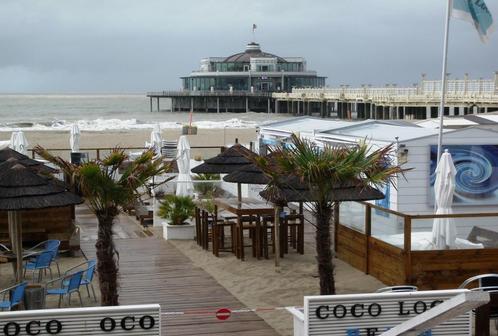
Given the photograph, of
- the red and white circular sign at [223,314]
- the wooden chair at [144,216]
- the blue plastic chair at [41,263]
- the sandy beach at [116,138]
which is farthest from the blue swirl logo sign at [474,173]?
the sandy beach at [116,138]

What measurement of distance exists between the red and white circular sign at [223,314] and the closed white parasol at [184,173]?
7564 mm

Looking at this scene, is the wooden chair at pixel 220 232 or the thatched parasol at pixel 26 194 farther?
the wooden chair at pixel 220 232

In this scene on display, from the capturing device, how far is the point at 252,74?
387 ft

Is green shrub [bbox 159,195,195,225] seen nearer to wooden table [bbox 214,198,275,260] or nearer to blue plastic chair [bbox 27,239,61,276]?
wooden table [bbox 214,198,275,260]

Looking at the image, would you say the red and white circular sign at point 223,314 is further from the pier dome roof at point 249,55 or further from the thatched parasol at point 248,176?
the pier dome roof at point 249,55

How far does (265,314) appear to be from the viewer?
8.94 m

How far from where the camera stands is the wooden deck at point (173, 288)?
8.41 meters

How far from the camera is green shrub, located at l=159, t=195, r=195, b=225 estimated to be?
14.3m

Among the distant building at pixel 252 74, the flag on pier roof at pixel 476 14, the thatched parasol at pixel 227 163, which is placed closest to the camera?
the thatched parasol at pixel 227 163

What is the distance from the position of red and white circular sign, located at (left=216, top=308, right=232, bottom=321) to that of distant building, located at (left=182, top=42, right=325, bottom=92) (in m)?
106

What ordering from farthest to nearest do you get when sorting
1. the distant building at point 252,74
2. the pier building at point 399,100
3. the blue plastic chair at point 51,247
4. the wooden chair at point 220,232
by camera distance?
the distant building at point 252,74
the pier building at point 399,100
the wooden chair at point 220,232
the blue plastic chair at point 51,247

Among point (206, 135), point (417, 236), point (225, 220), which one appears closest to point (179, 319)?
point (417, 236)

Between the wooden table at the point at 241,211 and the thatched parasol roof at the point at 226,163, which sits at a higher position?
the thatched parasol roof at the point at 226,163

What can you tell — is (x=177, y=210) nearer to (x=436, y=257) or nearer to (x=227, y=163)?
(x=227, y=163)
